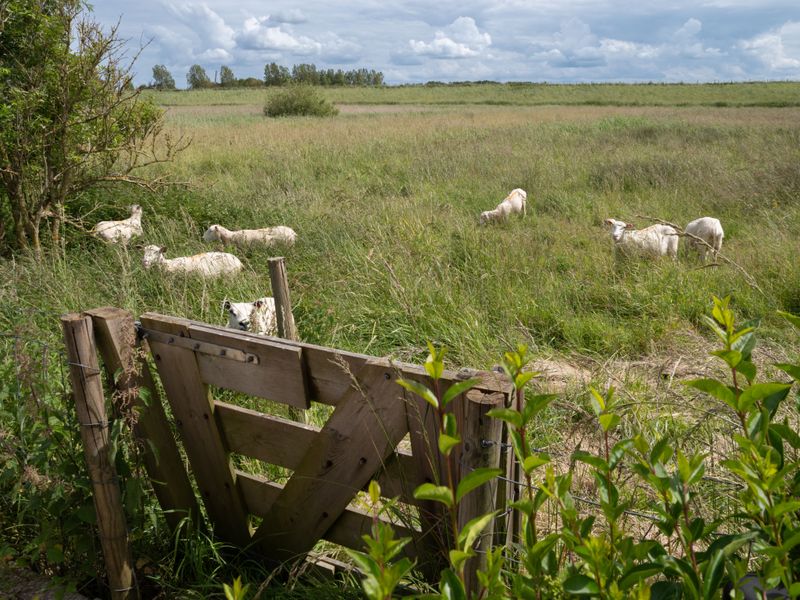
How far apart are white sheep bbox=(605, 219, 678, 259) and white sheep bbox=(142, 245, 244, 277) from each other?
4.45m

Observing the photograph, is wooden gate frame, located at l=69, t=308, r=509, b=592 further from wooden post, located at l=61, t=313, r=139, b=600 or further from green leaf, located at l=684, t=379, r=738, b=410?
green leaf, located at l=684, t=379, r=738, b=410

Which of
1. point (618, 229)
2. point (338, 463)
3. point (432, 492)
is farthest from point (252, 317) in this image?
point (618, 229)

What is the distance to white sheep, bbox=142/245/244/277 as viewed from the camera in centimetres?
631

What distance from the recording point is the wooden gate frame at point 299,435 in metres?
2.08

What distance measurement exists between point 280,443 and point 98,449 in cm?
71

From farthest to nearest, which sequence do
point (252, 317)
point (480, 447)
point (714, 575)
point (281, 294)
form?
point (252, 317), point (281, 294), point (480, 447), point (714, 575)

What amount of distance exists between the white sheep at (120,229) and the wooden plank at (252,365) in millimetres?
5317

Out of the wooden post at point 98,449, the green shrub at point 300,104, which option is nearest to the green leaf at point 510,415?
the wooden post at point 98,449

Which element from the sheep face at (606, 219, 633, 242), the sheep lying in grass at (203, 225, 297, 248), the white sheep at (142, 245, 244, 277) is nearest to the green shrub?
the sheep lying in grass at (203, 225, 297, 248)

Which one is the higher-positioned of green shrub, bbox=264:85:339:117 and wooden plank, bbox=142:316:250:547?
green shrub, bbox=264:85:339:117

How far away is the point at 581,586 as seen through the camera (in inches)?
48.1

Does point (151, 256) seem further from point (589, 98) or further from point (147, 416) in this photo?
point (589, 98)

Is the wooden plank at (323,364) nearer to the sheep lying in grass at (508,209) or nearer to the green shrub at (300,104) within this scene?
the sheep lying in grass at (508,209)

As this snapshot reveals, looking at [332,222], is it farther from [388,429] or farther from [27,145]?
[388,429]
